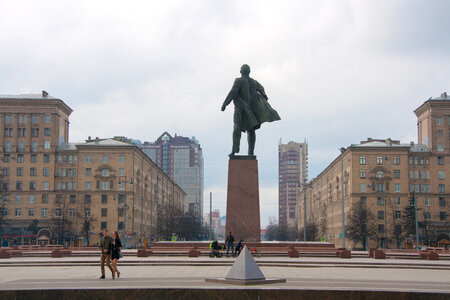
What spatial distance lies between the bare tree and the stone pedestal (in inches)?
2235

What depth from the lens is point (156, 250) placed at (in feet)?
96.5

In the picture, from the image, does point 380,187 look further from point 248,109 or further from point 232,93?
point 232,93

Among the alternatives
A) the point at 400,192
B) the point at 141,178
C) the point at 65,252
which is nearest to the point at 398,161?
the point at 400,192

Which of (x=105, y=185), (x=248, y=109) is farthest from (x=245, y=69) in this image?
(x=105, y=185)

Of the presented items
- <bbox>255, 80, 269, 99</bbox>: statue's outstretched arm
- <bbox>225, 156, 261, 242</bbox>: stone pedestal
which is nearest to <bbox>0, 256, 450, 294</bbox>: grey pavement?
<bbox>225, 156, 261, 242</bbox>: stone pedestal

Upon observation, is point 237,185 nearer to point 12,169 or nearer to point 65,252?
point 65,252

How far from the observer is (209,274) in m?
18.2

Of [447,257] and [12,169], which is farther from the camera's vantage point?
[12,169]

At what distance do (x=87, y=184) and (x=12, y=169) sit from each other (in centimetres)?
1122

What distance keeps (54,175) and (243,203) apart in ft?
218

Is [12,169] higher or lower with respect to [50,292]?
higher

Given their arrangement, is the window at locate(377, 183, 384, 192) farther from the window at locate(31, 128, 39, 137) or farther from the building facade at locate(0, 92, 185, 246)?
the window at locate(31, 128, 39, 137)

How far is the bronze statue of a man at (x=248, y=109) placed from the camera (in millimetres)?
26953

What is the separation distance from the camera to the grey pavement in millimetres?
13977
